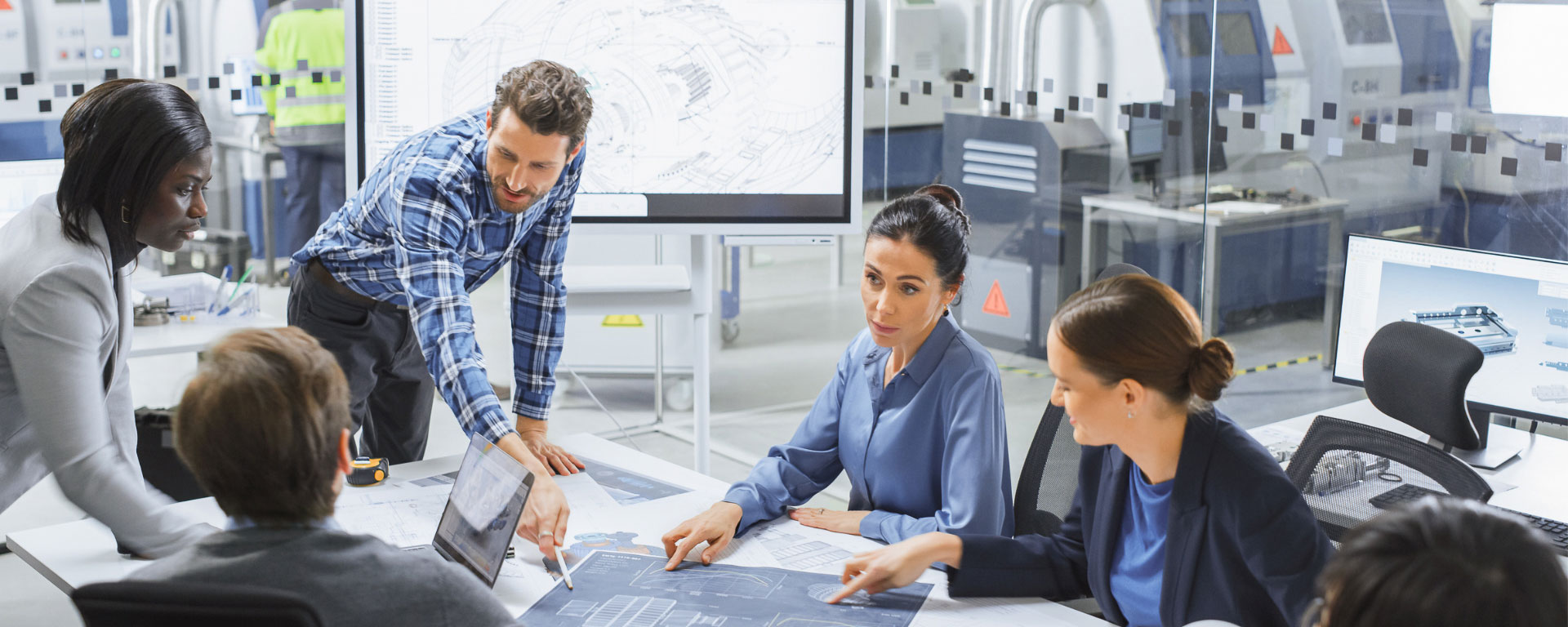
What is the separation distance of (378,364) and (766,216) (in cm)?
108

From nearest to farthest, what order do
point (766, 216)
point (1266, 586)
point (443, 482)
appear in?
point (1266, 586)
point (443, 482)
point (766, 216)

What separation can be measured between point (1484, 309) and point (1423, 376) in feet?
1.38

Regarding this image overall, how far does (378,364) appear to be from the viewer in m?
2.59

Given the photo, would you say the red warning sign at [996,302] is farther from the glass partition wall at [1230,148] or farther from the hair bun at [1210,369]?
the hair bun at [1210,369]

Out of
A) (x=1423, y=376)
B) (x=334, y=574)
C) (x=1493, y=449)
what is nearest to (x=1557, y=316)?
(x=1493, y=449)

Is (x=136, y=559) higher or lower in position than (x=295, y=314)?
lower

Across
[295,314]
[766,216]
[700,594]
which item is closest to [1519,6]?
[766,216]

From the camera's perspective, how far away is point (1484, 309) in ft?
8.34

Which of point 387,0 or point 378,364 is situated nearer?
point 378,364

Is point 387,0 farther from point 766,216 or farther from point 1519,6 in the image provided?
point 1519,6

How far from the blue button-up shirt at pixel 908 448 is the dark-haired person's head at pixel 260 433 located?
870 millimetres

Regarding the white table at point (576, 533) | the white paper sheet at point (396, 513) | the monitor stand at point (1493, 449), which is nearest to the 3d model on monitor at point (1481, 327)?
the monitor stand at point (1493, 449)

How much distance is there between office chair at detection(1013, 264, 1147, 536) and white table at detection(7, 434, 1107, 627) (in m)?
0.45

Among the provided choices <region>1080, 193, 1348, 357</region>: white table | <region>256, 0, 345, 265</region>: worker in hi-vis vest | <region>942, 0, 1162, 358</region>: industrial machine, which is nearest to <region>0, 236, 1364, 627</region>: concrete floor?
<region>1080, 193, 1348, 357</region>: white table
